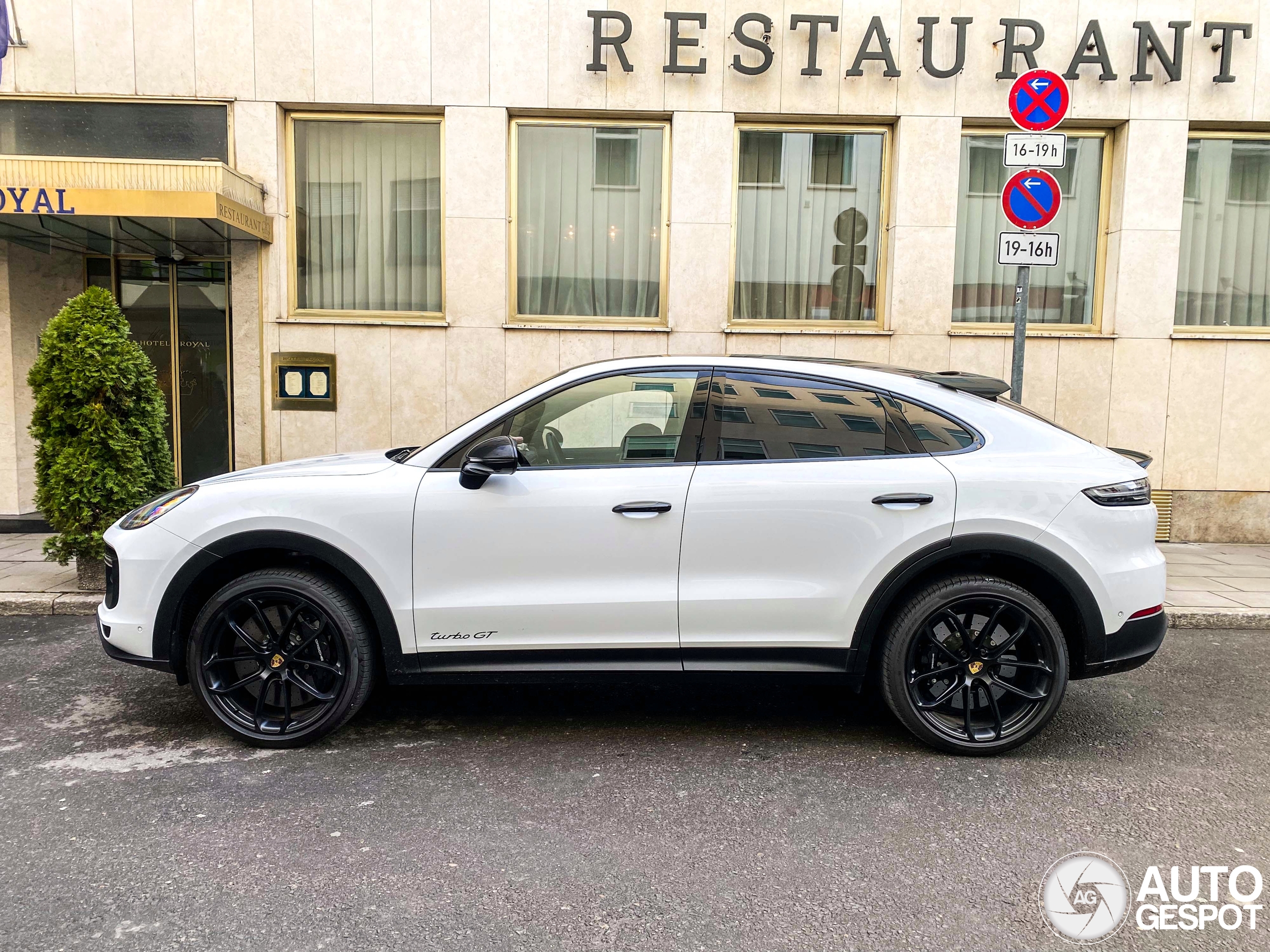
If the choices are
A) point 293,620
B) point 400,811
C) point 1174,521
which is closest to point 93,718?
point 293,620

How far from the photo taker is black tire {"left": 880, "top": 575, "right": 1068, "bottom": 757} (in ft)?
12.7

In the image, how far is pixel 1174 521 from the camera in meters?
9.30

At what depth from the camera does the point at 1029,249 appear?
21.9 feet

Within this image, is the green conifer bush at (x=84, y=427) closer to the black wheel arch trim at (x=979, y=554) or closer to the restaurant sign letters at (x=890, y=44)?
the restaurant sign letters at (x=890, y=44)

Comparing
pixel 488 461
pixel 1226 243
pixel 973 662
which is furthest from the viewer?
pixel 1226 243

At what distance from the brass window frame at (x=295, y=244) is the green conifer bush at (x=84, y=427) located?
2640mm

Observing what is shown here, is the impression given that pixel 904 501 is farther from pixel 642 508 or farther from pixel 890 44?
pixel 890 44

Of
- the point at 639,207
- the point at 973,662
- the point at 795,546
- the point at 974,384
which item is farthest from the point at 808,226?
the point at 973,662

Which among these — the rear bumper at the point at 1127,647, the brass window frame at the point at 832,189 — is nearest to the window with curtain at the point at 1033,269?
the brass window frame at the point at 832,189

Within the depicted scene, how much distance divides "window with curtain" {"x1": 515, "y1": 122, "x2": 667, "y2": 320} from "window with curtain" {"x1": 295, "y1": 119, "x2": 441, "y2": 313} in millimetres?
981

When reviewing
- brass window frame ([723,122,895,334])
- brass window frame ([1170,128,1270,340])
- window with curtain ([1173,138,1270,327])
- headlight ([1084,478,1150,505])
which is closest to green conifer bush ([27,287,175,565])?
brass window frame ([723,122,895,334])

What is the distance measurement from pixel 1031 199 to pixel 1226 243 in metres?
4.53

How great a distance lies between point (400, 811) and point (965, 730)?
240 cm

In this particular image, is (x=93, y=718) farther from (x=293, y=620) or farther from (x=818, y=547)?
(x=818, y=547)
